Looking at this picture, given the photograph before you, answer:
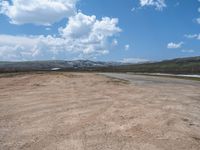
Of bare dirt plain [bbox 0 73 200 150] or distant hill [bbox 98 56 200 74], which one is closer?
bare dirt plain [bbox 0 73 200 150]

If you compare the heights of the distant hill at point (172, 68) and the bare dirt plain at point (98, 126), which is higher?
the bare dirt plain at point (98, 126)

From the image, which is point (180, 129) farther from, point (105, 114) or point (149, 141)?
point (105, 114)

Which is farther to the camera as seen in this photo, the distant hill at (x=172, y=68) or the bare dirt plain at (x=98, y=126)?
the distant hill at (x=172, y=68)

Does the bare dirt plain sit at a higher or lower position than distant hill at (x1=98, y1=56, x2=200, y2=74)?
higher

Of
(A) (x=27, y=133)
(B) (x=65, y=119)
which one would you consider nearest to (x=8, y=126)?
(A) (x=27, y=133)

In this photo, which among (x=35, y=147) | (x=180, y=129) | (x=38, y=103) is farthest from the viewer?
(x=38, y=103)

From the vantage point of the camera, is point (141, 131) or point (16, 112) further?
point (16, 112)

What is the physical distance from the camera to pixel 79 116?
1259 centimetres

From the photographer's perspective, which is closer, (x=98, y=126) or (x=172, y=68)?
(x=98, y=126)

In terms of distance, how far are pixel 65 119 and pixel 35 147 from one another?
3.76m

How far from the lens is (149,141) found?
354 inches

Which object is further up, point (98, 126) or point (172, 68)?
point (98, 126)

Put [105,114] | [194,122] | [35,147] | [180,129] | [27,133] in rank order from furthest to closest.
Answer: [105,114], [194,122], [180,129], [27,133], [35,147]

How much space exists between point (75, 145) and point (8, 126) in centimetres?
Answer: 337
